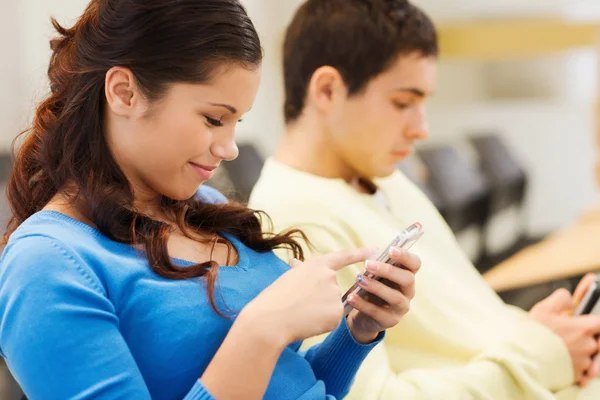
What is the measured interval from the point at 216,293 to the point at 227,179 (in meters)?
1.98

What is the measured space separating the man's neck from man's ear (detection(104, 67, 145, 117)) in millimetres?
578

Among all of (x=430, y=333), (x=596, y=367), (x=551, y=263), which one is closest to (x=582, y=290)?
(x=596, y=367)

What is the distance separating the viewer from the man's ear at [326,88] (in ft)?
4.61

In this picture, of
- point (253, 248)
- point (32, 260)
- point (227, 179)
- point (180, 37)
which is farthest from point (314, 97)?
point (227, 179)

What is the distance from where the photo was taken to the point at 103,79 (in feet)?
2.94

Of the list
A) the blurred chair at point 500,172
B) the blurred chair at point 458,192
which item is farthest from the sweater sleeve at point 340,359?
the blurred chair at point 500,172

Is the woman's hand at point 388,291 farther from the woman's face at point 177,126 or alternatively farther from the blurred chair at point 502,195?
the blurred chair at point 502,195

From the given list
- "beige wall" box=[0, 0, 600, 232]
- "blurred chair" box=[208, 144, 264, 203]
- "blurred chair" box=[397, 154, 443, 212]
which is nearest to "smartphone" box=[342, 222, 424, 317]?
"blurred chair" box=[208, 144, 264, 203]

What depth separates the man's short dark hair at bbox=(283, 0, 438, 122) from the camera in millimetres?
1392

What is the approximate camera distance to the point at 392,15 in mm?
1408

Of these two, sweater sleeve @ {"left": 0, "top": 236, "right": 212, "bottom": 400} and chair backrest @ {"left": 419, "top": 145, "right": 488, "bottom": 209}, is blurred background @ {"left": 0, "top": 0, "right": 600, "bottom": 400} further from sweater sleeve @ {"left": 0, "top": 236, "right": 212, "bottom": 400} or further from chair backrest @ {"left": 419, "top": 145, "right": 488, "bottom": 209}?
sweater sleeve @ {"left": 0, "top": 236, "right": 212, "bottom": 400}

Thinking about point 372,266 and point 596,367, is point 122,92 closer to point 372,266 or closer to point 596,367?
point 372,266

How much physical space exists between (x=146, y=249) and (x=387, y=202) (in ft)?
2.48

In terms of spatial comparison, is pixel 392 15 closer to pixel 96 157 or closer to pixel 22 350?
pixel 96 157
